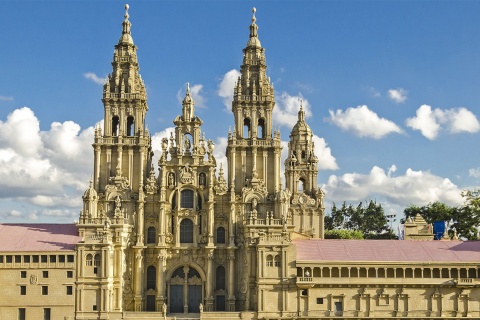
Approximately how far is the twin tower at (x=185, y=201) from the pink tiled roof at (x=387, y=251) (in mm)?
4009

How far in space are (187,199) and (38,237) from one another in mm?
19480

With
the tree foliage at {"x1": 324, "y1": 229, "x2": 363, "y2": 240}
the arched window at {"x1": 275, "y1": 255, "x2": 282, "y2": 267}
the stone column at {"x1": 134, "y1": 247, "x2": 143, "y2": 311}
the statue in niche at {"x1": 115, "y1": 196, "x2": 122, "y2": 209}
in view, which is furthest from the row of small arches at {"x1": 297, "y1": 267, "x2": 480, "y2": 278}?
the tree foliage at {"x1": 324, "y1": 229, "x2": 363, "y2": 240}

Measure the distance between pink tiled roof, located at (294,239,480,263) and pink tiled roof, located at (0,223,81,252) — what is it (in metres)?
28.6

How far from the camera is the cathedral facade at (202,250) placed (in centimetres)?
8125

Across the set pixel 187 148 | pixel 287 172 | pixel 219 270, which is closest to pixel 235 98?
pixel 187 148

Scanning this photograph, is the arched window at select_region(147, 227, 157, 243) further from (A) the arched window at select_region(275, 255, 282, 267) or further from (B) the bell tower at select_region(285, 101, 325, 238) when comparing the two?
(B) the bell tower at select_region(285, 101, 325, 238)

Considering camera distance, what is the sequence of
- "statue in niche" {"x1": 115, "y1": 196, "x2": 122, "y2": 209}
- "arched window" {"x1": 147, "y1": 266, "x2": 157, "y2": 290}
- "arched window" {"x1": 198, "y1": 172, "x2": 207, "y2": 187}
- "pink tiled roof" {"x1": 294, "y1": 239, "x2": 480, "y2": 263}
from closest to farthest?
"pink tiled roof" {"x1": 294, "y1": 239, "x2": 480, "y2": 263} < "statue in niche" {"x1": 115, "y1": 196, "x2": 122, "y2": 209} < "arched window" {"x1": 147, "y1": 266, "x2": 157, "y2": 290} < "arched window" {"x1": 198, "y1": 172, "x2": 207, "y2": 187}

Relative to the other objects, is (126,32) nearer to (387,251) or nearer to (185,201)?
(185,201)

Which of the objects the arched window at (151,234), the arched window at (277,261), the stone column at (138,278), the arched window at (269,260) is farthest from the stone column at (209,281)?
the arched window at (277,261)

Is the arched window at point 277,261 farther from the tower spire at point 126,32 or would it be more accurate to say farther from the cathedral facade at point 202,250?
the tower spire at point 126,32

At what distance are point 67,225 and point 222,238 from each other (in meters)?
20.2

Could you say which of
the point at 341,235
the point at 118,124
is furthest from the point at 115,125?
the point at 341,235

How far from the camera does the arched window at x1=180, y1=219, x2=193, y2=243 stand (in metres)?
89.8

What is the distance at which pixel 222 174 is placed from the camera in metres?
90.6
